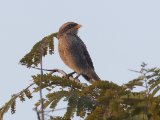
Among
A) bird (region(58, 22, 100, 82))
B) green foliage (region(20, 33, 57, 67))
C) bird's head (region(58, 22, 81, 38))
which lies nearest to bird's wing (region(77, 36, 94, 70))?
bird (region(58, 22, 100, 82))

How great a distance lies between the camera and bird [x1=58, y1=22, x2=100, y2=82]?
403 inches

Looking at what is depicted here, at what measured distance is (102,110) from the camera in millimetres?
2775

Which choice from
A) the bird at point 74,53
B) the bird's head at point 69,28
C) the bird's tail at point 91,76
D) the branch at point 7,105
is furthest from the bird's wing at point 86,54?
the branch at point 7,105

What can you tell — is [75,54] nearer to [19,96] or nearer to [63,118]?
[19,96]

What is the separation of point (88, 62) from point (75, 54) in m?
0.35

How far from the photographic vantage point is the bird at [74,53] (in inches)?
403

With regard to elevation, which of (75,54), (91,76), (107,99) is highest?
(75,54)

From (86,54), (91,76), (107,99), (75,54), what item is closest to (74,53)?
(75,54)

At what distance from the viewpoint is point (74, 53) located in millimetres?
10570

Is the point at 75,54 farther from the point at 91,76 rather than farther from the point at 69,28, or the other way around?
the point at 91,76

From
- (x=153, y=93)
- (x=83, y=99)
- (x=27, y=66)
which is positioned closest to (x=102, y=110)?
(x=153, y=93)

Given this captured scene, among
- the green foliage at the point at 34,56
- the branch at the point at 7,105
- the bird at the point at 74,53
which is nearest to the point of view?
the branch at the point at 7,105

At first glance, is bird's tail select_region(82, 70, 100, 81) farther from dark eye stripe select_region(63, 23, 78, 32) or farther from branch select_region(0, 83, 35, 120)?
branch select_region(0, 83, 35, 120)

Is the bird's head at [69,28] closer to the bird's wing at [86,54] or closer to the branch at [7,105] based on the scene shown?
the bird's wing at [86,54]
